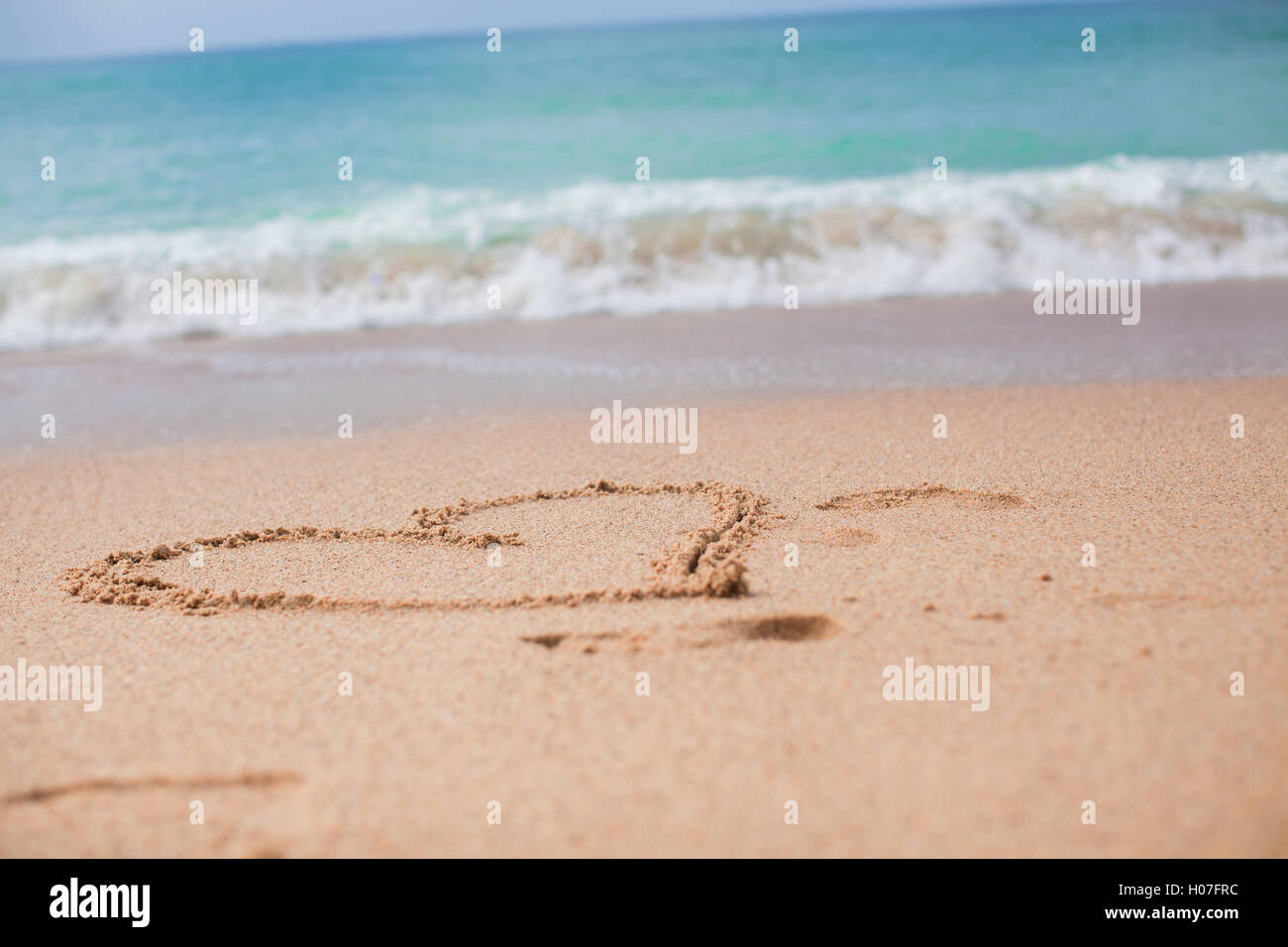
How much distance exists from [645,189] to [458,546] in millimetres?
8083

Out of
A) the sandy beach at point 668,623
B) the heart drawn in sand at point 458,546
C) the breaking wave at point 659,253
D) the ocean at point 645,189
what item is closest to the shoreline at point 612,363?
the sandy beach at point 668,623

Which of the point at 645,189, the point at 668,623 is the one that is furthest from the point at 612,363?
the point at 645,189

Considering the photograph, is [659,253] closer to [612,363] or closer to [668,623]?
[612,363]

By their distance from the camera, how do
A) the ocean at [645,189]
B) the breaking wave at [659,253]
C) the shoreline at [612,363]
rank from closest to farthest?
the shoreline at [612,363] < the breaking wave at [659,253] < the ocean at [645,189]

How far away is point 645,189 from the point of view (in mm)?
10922

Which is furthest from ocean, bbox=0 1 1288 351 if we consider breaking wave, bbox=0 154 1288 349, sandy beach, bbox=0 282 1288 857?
sandy beach, bbox=0 282 1288 857

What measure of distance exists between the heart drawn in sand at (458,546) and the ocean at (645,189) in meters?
3.75

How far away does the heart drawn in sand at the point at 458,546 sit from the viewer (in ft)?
10.0

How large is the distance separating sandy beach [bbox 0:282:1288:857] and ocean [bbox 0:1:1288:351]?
276 centimetres

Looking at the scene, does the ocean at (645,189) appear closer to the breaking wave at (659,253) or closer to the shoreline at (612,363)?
the breaking wave at (659,253)

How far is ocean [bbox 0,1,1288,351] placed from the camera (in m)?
7.91
